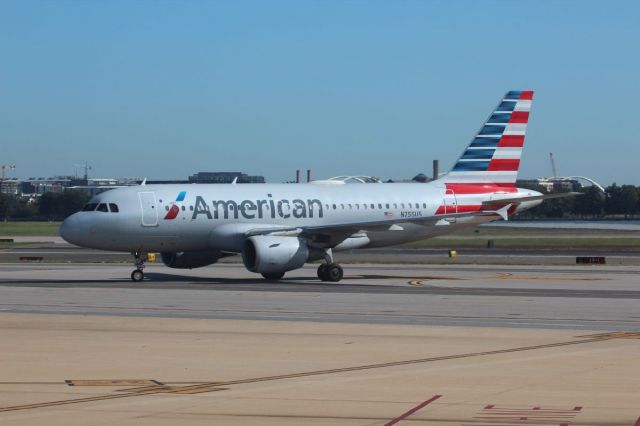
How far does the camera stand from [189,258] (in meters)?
49.6

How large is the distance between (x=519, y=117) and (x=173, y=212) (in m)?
18.8

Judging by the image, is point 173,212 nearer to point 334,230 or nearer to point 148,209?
point 148,209

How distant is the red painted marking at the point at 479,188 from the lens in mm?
53844

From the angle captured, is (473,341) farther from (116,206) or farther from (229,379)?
(116,206)

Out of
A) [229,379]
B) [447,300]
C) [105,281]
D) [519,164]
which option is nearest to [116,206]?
[105,281]

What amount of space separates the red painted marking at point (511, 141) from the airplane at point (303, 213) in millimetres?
49

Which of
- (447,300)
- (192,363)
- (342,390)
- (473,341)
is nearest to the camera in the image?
(342,390)

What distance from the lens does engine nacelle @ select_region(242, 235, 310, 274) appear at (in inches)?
1791

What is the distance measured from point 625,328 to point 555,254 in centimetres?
4355

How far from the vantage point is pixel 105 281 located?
4675 cm

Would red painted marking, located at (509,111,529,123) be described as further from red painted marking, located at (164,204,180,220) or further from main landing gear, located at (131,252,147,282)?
main landing gear, located at (131,252,147,282)

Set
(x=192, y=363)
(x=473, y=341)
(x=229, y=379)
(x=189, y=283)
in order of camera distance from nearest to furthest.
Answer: (x=229, y=379), (x=192, y=363), (x=473, y=341), (x=189, y=283)

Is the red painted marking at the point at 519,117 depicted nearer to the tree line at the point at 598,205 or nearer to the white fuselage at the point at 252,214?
the white fuselage at the point at 252,214

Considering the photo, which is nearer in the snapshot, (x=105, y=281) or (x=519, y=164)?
(x=105, y=281)
